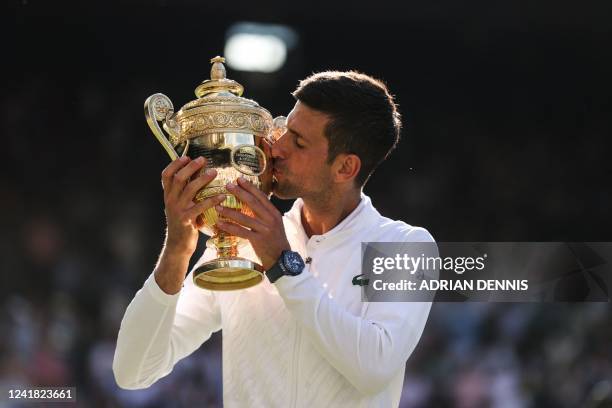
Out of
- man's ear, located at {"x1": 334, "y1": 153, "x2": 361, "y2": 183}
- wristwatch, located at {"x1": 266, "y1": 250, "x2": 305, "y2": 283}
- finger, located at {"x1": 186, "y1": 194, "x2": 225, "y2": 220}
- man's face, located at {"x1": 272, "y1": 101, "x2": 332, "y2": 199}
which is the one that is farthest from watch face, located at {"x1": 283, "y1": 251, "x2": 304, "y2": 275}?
man's ear, located at {"x1": 334, "y1": 153, "x2": 361, "y2": 183}

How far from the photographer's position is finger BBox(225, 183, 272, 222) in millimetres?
2494

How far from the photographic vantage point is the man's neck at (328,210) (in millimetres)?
2910

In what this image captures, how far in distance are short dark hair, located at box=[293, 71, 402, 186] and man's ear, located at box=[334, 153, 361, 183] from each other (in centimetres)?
2

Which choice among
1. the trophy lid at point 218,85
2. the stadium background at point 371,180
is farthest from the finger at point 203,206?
the stadium background at point 371,180

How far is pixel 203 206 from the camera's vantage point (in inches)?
97.8

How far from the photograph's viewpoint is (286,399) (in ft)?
8.75

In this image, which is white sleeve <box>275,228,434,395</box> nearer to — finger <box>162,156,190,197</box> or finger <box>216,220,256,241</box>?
finger <box>216,220,256,241</box>

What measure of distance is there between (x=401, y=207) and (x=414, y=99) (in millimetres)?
824

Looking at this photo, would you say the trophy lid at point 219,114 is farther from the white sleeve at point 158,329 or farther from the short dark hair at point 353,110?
the white sleeve at point 158,329

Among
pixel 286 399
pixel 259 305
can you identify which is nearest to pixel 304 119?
pixel 259 305

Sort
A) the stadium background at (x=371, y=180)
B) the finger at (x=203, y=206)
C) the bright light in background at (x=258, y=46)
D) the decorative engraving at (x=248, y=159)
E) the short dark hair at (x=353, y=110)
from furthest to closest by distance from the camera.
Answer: the bright light in background at (x=258, y=46) → the stadium background at (x=371, y=180) → the short dark hair at (x=353, y=110) → the decorative engraving at (x=248, y=159) → the finger at (x=203, y=206)

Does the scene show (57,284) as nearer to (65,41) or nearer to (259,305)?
(65,41)

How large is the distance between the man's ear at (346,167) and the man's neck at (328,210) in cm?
5

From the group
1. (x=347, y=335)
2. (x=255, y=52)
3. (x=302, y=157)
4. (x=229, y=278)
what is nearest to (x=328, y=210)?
(x=302, y=157)
